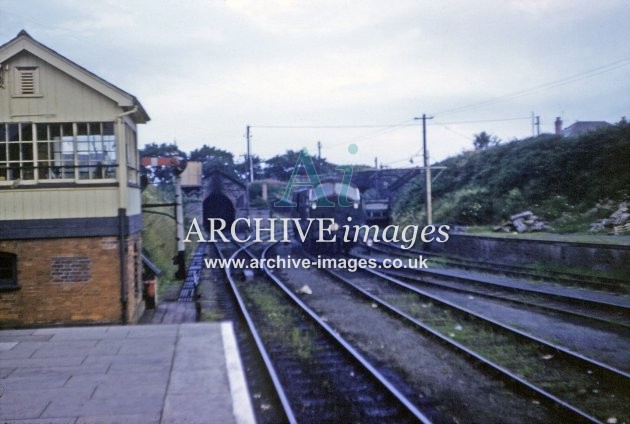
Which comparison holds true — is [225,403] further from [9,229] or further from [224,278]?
[224,278]

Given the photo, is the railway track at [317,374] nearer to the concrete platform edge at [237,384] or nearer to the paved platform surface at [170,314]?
the concrete platform edge at [237,384]

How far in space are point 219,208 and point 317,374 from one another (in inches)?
1473

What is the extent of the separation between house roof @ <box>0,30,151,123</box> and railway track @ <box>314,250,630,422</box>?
7079 mm

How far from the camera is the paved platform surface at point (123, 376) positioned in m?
5.26

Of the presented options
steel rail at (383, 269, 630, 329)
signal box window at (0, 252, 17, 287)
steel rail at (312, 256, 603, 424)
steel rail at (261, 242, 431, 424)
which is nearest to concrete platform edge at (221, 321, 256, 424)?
steel rail at (261, 242, 431, 424)

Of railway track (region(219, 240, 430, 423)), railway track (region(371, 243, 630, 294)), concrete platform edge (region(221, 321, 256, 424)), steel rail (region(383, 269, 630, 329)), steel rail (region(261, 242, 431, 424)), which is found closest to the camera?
concrete platform edge (region(221, 321, 256, 424))

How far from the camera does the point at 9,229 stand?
8.72 metres

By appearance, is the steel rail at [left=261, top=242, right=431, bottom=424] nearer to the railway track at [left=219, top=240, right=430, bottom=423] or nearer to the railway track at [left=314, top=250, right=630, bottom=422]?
the railway track at [left=219, top=240, right=430, bottom=423]

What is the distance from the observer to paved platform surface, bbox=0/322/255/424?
5258 millimetres

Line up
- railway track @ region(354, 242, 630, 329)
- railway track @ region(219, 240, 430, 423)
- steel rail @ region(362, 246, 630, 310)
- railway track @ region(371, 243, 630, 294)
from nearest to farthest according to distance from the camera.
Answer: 1. railway track @ region(219, 240, 430, 423)
2. railway track @ region(354, 242, 630, 329)
3. steel rail @ region(362, 246, 630, 310)
4. railway track @ region(371, 243, 630, 294)

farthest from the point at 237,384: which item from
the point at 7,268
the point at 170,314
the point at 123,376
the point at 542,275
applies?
the point at 542,275

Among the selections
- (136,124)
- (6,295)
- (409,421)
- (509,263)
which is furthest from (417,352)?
(509,263)

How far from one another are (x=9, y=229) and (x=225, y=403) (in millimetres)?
5879

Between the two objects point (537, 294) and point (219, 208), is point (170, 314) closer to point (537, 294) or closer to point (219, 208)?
point (537, 294)
